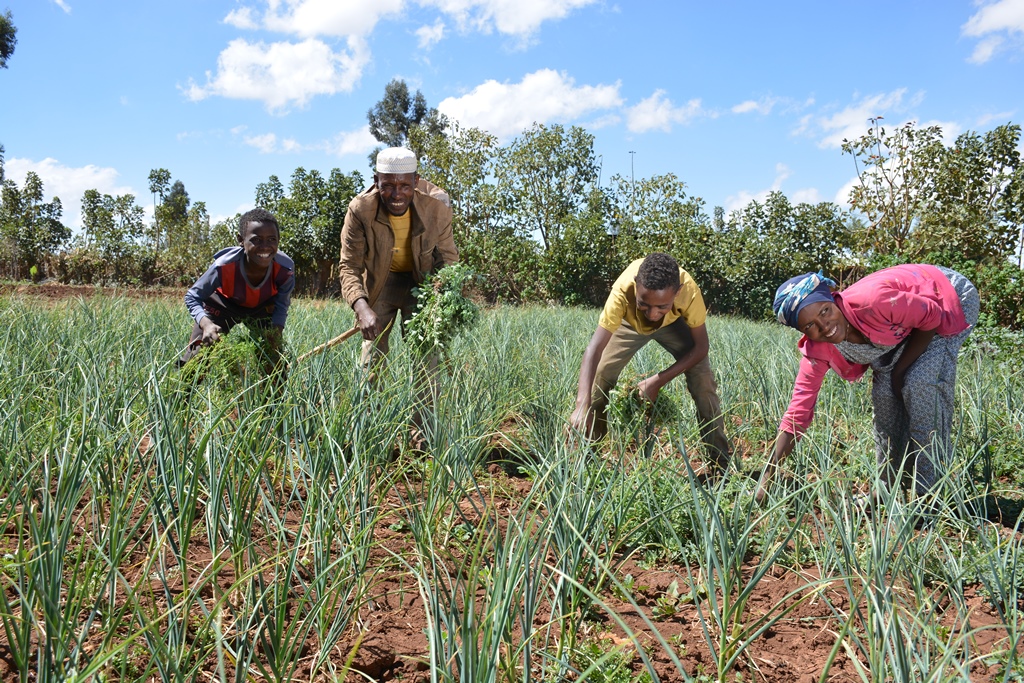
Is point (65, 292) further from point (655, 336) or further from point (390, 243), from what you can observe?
point (655, 336)

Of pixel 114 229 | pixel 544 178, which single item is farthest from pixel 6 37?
pixel 544 178

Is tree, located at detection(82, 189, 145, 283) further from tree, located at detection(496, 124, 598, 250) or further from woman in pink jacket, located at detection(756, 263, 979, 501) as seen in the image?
woman in pink jacket, located at detection(756, 263, 979, 501)

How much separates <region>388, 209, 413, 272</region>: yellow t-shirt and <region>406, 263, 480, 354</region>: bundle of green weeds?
1.16 ft

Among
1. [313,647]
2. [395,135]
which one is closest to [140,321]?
[313,647]

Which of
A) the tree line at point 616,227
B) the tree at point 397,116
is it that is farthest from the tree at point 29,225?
the tree at point 397,116

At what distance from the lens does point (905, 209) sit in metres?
11.9

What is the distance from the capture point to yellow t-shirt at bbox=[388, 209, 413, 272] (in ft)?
13.1

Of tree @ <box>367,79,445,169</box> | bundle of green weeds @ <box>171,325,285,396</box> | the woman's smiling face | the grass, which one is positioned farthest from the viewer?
tree @ <box>367,79,445,169</box>

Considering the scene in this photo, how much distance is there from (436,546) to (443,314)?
154 cm

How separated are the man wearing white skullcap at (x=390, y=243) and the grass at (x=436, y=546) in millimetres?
654

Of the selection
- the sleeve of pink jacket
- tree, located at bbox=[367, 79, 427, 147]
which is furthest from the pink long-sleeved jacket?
tree, located at bbox=[367, 79, 427, 147]

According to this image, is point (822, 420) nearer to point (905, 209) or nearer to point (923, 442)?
point (923, 442)

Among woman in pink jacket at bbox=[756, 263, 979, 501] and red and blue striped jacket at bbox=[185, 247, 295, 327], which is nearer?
woman in pink jacket at bbox=[756, 263, 979, 501]

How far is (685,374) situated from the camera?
3.58 m
